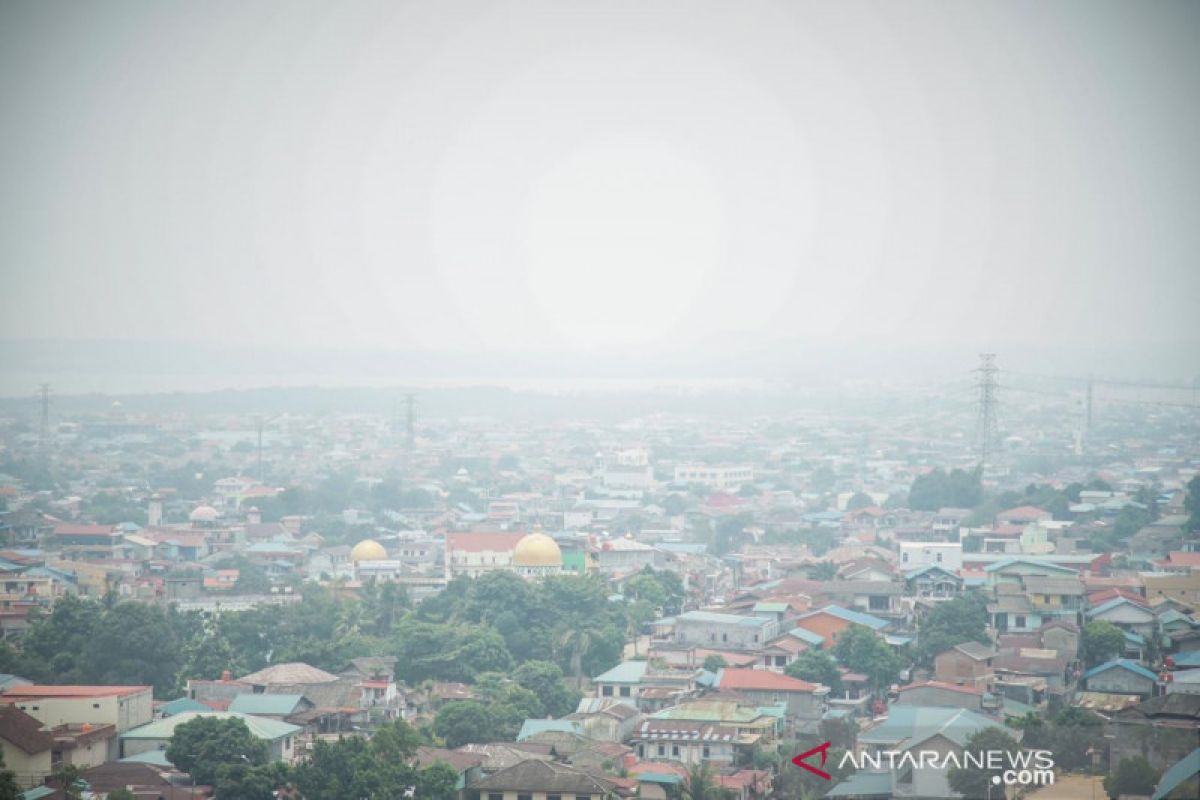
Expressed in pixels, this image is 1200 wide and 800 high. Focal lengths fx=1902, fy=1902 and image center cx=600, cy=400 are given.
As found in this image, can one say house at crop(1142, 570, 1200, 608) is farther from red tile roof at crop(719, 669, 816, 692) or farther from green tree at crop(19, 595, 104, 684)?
green tree at crop(19, 595, 104, 684)

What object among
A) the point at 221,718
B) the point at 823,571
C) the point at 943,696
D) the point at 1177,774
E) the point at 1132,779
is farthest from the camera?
the point at 823,571

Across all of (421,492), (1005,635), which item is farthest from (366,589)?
(421,492)

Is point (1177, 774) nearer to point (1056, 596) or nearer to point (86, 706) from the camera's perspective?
point (1056, 596)

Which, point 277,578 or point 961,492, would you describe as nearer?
point 277,578

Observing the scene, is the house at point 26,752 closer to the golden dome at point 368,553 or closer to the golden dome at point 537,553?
the golden dome at point 537,553

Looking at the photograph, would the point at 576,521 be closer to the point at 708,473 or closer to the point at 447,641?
the point at 708,473

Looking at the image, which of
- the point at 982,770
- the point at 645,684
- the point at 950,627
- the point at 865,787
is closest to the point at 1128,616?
the point at 950,627

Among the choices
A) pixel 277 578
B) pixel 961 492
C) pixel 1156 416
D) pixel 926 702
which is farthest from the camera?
pixel 1156 416
